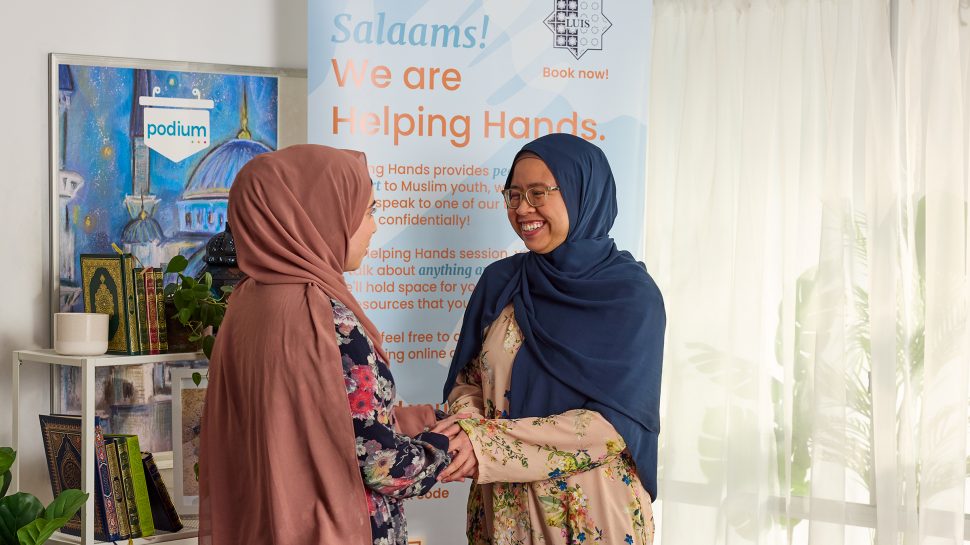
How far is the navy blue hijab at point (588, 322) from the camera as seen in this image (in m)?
2.24

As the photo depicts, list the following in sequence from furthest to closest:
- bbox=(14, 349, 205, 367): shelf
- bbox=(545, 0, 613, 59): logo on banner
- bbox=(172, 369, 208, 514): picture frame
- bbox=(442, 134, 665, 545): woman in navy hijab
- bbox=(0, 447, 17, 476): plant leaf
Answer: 1. bbox=(545, 0, 613, 59): logo on banner
2. bbox=(172, 369, 208, 514): picture frame
3. bbox=(14, 349, 205, 367): shelf
4. bbox=(0, 447, 17, 476): plant leaf
5. bbox=(442, 134, 665, 545): woman in navy hijab

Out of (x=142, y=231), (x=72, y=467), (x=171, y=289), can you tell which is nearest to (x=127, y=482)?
(x=72, y=467)

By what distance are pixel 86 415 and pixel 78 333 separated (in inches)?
9.0

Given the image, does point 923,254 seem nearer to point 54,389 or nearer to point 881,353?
point 881,353

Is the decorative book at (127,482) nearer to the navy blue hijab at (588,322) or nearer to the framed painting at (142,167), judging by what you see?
the framed painting at (142,167)

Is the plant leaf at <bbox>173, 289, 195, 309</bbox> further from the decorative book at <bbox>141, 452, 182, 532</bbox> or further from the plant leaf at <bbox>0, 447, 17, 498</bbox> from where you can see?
the plant leaf at <bbox>0, 447, 17, 498</bbox>

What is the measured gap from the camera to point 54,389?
2.72 meters

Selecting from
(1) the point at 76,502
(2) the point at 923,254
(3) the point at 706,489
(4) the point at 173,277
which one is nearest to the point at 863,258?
(2) the point at 923,254

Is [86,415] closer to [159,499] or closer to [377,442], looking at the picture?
[159,499]

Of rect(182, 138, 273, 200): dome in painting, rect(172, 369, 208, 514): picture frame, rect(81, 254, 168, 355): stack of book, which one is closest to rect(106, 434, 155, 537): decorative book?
rect(172, 369, 208, 514): picture frame

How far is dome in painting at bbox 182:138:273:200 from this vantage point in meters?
2.87

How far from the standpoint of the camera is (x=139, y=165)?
2.81 metres

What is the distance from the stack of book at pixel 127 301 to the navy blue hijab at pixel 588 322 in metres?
0.94

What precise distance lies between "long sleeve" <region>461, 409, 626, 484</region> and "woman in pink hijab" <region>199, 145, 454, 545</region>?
0.22 m
